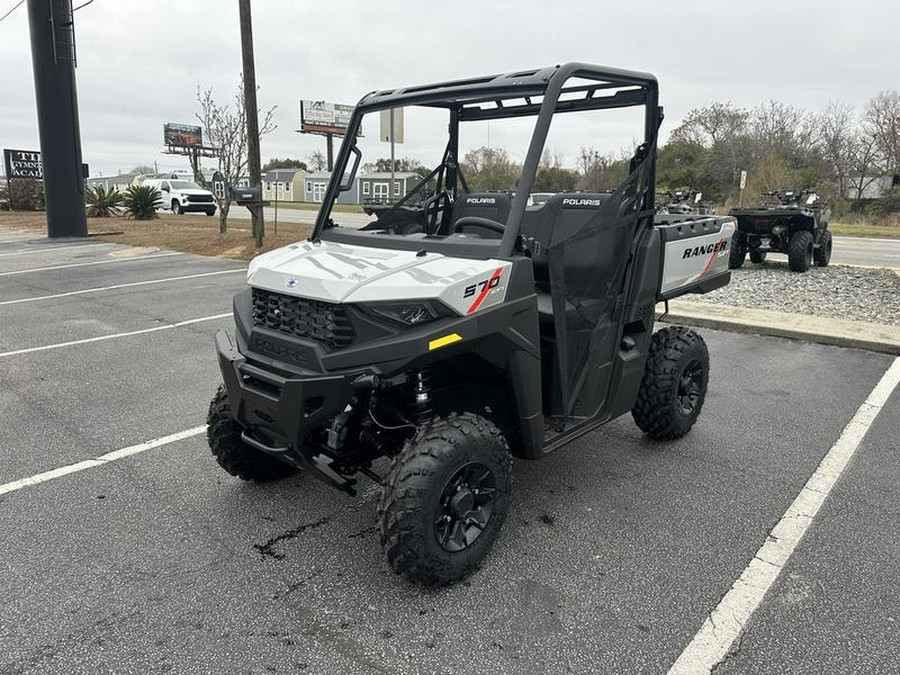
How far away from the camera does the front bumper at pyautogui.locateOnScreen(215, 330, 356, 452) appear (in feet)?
8.28

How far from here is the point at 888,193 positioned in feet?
113

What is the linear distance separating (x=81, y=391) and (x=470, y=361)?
3.66 metres

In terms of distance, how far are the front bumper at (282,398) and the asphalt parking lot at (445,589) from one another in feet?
2.05

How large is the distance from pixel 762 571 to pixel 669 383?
1341 mm

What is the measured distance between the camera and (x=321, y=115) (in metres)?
44.7

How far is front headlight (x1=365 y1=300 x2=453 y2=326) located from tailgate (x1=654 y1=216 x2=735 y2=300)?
183 cm

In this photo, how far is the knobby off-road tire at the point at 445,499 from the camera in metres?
2.52

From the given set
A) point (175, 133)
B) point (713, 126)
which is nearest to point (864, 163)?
point (713, 126)

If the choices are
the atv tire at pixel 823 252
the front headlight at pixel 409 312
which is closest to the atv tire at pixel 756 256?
the atv tire at pixel 823 252

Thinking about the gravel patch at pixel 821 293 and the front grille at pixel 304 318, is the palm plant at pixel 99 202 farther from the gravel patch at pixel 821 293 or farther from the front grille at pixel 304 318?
the front grille at pixel 304 318

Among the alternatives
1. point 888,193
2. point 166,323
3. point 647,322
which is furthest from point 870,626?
point 888,193

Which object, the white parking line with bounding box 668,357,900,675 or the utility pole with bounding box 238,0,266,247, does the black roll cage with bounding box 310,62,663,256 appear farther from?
the utility pole with bounding box 238,0,266,247

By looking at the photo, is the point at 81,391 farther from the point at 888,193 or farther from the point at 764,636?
the point at 888,193

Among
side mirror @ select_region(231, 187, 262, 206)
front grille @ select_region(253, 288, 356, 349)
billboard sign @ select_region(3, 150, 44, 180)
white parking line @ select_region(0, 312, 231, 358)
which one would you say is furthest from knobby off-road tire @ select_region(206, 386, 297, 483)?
billboard sign @ select_region(3, 150, 44, 180)
